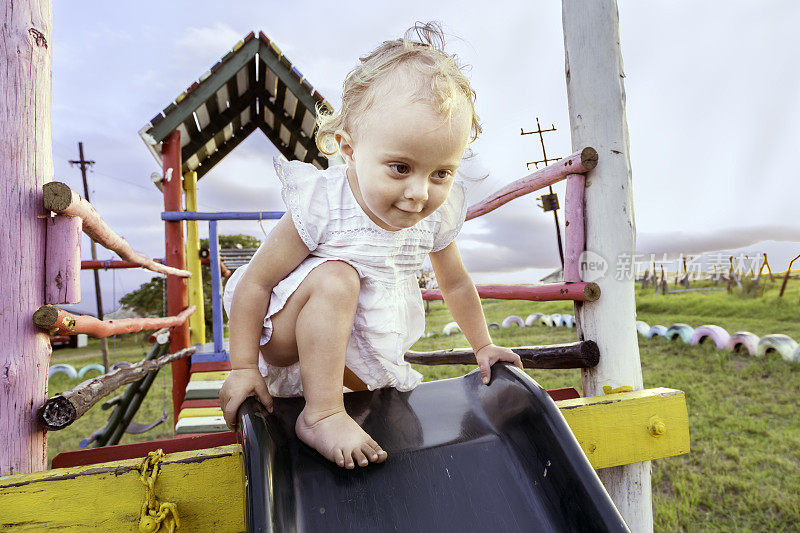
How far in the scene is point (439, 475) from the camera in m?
1.02

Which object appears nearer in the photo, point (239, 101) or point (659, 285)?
point (239, 101)

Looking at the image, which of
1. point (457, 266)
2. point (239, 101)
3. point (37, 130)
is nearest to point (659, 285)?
point (239, 101)

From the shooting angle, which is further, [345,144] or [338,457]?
[345,144]

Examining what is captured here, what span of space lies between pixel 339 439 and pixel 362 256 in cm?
44

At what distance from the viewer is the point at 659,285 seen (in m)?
11.4

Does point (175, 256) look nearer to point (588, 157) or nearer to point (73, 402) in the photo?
point (73, 402)

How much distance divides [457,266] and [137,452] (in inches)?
38.7

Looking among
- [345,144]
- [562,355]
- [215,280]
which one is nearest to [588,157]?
[562,355]

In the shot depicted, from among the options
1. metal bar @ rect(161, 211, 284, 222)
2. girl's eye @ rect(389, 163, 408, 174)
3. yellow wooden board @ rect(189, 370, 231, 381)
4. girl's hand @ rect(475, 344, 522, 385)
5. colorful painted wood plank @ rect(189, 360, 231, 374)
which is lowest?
yellow wooden board @ rect(189, 370, 231, 381)

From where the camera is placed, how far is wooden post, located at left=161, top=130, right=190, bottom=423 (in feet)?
13.1

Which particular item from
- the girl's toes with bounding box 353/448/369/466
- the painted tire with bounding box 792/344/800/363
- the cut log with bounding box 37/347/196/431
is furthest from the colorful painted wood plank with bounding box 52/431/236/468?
the painted tire with bounding box 792/344/800/363

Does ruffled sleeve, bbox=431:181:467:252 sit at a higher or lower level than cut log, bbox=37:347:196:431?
higher

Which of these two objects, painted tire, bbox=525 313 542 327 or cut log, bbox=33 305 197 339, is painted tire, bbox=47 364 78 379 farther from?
painted tire, bbox=525 313 542 327

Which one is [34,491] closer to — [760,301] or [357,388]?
[357,388]
